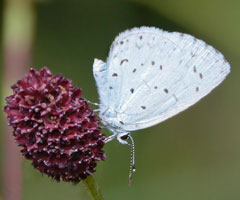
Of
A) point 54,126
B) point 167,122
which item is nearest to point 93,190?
point 54,126

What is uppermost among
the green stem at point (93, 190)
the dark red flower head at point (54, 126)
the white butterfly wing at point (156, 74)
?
the white butterfly wing at point (156, 74)

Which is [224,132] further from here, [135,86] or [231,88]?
[135,86]

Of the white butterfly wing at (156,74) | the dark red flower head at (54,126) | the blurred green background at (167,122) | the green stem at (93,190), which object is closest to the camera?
the dark red flower head at (54,126)

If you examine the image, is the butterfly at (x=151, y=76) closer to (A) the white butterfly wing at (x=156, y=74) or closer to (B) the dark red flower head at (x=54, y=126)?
(A) the white butterfly wing at (x=156, y=74)

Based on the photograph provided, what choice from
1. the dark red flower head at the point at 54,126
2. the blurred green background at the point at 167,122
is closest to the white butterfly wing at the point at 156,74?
the dark red flower head at the point at 54,126

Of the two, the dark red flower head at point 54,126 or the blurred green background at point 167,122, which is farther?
the blurred green background at point 167,122

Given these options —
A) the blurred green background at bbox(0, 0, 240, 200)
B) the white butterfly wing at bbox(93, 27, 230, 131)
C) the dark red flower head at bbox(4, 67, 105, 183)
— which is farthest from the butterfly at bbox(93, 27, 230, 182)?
the blurred green background at bbox(0, 0, 240, 200)

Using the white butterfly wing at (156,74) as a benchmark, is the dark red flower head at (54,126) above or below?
below
